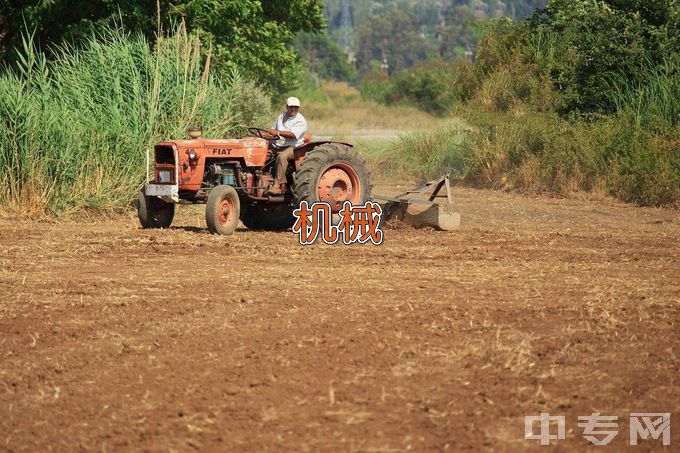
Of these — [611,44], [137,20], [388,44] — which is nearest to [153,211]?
[137,20]

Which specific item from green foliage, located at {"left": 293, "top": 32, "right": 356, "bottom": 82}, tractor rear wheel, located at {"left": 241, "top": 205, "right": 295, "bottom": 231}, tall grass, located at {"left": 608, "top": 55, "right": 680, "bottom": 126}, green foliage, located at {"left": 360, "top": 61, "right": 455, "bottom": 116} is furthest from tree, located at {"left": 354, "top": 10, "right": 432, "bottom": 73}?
tractor rear wheel, located at {"left": 241, "top": 205, "right": 295, "bottom": 231}

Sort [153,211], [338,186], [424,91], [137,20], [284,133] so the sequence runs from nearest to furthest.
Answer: [284,133] → [153,211] → [338,186] → [137,20] → [424,91]

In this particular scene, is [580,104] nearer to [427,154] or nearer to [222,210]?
[427,154]

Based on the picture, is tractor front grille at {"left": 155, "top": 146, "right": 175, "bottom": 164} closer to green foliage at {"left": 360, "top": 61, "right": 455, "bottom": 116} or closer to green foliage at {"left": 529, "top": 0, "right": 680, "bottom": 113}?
green foliage at {"left": 529, "top": 0, "right": 680, "bottom": 113}

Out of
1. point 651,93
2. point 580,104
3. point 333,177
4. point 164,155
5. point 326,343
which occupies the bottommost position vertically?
point 326,343

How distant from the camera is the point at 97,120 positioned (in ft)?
51.2

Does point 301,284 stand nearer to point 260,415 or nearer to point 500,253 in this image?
point 500,253

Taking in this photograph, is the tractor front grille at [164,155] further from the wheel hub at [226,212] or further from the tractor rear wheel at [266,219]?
the tractor rear wheel at [266,219]

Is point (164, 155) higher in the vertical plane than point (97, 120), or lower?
lower

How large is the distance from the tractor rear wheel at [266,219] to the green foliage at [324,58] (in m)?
85.9

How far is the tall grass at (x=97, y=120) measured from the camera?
14.6 m

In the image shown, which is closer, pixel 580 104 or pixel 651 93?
pixel 651 93

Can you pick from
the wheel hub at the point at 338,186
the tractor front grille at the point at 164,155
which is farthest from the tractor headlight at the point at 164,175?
the wheel hub at the point at 338,186

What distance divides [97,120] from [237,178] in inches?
134
